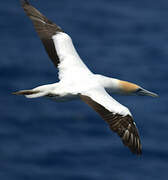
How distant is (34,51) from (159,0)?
5574 mm

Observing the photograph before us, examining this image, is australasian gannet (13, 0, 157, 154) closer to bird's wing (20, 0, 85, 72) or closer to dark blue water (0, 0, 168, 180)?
bird's wing (20, 0, 85, 72)

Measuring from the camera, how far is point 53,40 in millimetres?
19453

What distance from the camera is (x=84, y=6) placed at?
31953mm

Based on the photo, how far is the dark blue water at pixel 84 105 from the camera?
26.8 meters

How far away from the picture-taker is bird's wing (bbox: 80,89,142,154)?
16672 mm

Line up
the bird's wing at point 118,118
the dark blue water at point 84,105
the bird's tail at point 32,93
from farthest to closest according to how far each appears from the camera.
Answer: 1. the dark blue water at point 84,105
2. the bird's tail at point 32,93
3. the bird's wing at point 118,118

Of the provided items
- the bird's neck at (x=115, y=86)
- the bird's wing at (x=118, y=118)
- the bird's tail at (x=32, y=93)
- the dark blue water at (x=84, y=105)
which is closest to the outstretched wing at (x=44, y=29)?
the bird's neck at (x=115, y=86)

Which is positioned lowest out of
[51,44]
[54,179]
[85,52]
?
[54,179]

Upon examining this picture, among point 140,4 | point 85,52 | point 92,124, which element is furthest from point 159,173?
point 140,4

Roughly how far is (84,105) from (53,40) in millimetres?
8151

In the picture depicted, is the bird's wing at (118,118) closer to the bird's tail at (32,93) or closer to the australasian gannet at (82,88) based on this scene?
the australasian gannet at (82,88)

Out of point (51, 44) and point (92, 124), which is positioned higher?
point (51, 44)

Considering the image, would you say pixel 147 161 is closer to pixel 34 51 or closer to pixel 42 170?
pixel 42 170

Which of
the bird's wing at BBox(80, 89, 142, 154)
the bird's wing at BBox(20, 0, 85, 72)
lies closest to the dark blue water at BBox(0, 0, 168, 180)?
the bird's wing at BBox(20, 0, 85, 72)
